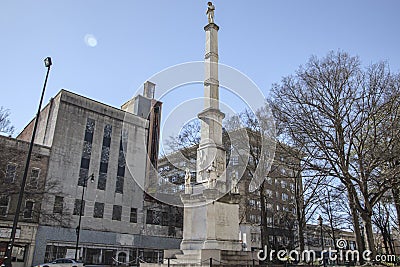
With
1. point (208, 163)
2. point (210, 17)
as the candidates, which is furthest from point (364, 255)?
point (210, 17)

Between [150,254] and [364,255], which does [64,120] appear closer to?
[150,254]

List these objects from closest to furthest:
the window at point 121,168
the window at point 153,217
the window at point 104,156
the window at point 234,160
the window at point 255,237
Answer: the window at point 234,160 → the window at point 104,156 → the window at point 121,168 → the window at point 153,217 → the window at point 255,237

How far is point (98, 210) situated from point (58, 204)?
3853mm

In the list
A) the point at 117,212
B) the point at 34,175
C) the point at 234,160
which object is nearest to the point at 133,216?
the point at 117,212

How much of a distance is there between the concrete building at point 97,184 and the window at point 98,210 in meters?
0.02

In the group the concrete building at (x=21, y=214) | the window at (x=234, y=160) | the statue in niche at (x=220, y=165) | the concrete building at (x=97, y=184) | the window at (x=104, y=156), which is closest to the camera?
the statue in niche at (x=220, y=165)

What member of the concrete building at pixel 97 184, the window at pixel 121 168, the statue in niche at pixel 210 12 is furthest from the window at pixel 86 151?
the statue in niche at pixel 210 12

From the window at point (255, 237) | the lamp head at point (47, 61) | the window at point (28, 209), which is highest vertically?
the lamp head at point (47, 61)

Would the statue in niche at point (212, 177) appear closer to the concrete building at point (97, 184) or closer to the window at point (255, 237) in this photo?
the concrete building at point (97, 184)

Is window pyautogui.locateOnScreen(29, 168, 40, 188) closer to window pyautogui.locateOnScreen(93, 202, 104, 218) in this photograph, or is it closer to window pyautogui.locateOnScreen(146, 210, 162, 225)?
window pyautogui.locateOnScreen(93, 202, 104, 218)

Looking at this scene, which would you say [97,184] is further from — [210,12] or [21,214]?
[210,12]

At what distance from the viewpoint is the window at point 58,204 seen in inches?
1141

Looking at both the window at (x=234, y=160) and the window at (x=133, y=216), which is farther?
the window at (x=133, y=216)

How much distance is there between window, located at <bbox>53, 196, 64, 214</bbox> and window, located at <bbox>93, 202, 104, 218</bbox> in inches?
126
